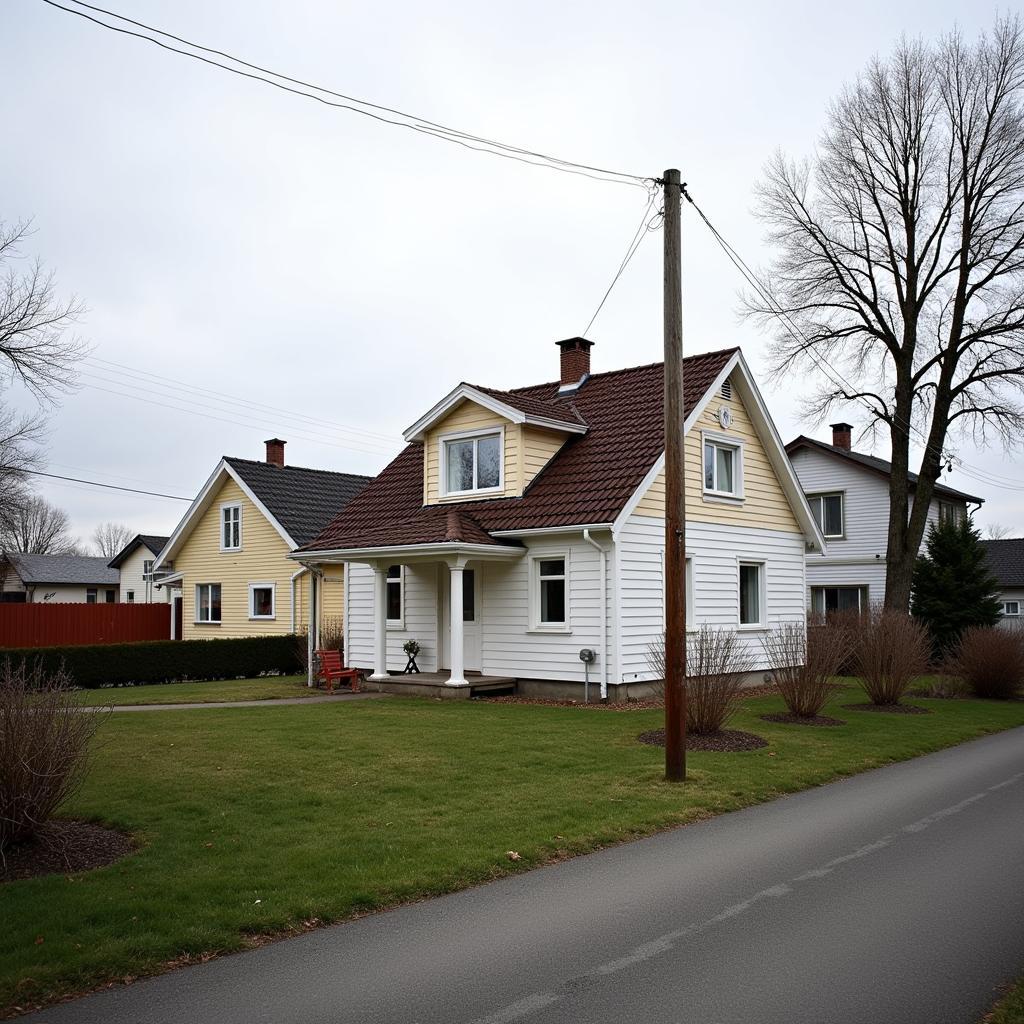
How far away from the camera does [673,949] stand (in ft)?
19.4

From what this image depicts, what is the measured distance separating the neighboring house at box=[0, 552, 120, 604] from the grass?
62675mm

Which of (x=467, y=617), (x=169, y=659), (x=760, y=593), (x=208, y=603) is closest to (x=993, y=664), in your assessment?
(x=760, y=593)

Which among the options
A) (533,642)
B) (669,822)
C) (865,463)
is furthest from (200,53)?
(865,463)

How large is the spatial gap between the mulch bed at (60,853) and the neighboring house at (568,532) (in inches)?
446

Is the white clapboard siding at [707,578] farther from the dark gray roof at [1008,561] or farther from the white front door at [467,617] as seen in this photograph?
the dark gray roof at [1008,561]

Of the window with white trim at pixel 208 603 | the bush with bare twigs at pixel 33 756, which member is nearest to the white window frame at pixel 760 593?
the bush with bare twigs at pixel 33 756

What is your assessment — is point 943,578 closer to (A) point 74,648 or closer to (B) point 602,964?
(A) point 74,648

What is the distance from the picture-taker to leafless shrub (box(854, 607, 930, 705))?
18.8m

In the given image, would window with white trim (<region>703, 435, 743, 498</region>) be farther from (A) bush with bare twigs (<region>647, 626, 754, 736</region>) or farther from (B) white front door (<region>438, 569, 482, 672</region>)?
(A) bush with bare twigs (<region>647, 626, 754, 736</region>)

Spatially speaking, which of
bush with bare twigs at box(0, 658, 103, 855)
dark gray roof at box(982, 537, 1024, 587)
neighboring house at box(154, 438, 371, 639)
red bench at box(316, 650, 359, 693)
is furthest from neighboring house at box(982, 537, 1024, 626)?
bush with bare twigs at box(0, 658, 103, 855)

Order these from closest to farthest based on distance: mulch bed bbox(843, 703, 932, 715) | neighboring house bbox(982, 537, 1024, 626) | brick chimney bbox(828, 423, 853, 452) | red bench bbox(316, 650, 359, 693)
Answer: mulch bed bbox(843, 703, 932, 715), red bench bbox(316, 650, 359, 693), brick chimney bbox(828, 423, 853, 452), neighboring house bbox(982, 537, 1024, 626)

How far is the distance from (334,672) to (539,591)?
210 inches

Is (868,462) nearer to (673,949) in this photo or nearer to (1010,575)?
Answer: (1010,575)

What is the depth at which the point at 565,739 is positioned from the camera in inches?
551
